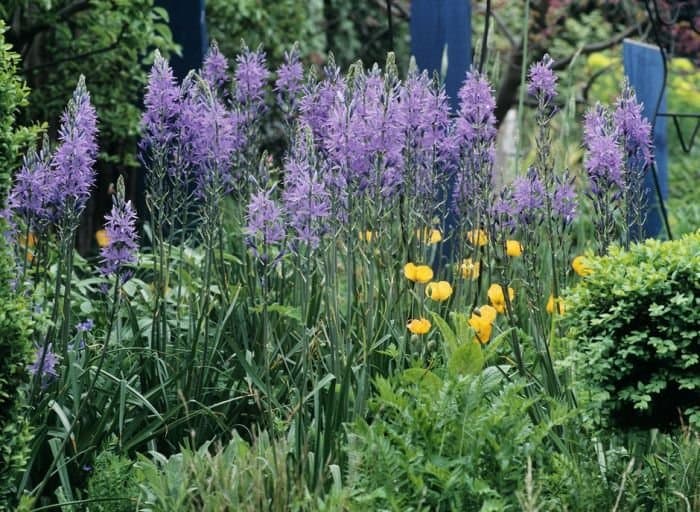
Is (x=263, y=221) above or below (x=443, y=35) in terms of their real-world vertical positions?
below

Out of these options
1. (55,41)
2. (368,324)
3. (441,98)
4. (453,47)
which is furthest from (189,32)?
(368,324)

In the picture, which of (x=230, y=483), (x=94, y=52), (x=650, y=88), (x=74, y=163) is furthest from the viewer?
(x=650, y=88)

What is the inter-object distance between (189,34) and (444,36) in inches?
67.5

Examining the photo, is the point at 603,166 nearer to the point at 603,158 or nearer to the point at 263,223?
the point at 603,158

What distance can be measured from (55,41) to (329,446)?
4.59 metres

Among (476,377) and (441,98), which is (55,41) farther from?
(476,377)

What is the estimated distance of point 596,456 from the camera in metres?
3.29

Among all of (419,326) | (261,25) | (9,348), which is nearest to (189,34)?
(261,25)

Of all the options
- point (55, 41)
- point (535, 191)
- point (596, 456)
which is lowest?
point (596, 456)

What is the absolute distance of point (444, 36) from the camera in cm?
567

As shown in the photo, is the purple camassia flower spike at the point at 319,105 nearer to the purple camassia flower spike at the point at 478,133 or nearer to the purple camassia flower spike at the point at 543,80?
the purple camassia flower spike at the point at 478,133

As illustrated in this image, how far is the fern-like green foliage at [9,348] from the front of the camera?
112 inches

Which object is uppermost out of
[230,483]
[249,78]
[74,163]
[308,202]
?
[249,78]

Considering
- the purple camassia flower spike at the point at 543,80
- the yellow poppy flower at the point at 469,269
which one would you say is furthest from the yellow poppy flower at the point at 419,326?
the purple camassia flower spike at the point at 543,80
